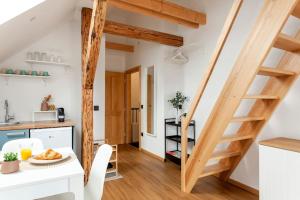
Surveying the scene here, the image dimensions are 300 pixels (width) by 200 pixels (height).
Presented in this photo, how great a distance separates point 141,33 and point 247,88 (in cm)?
221

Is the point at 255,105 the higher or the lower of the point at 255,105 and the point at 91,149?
the higher

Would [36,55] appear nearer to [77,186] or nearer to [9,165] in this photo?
[9,165]

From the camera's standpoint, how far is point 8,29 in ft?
7.08

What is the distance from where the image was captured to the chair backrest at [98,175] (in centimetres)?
154

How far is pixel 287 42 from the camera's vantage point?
183 cm

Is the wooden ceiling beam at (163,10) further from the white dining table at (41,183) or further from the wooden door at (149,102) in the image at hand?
the white dining table at (41,183)

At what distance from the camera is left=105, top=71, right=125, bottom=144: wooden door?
5371 millimetres

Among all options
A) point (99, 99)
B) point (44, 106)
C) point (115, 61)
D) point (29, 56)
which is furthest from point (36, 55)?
point (115, 61)

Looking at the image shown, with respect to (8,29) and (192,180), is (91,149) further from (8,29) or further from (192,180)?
(8,29)

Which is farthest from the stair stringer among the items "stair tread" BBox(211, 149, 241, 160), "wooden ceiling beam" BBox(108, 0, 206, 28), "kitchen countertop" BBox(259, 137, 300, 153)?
"wooden ceiling beam" BBox(108, 0, 206, 28)

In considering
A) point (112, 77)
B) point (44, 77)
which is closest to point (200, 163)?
point (44, 77)

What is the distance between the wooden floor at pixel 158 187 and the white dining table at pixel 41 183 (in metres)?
1.36

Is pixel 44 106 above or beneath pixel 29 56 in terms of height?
beneath

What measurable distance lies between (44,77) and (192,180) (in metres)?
3.00
